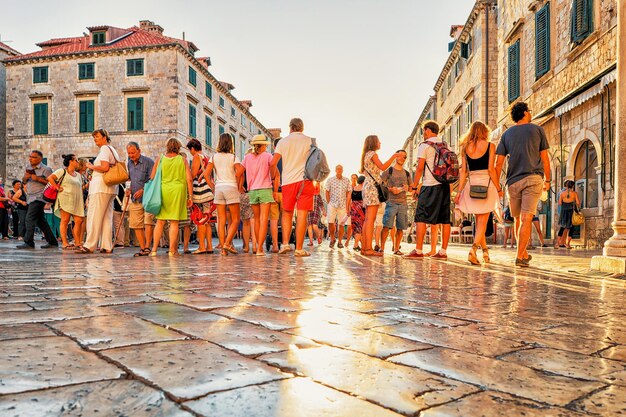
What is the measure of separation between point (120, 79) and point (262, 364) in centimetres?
3226

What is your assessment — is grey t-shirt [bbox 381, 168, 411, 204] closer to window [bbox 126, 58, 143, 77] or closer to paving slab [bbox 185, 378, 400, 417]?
paving slab [bbox 185, 378, 400, 417]

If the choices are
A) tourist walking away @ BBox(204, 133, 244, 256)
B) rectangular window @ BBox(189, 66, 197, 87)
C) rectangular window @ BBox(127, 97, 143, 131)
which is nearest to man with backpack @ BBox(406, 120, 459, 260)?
tourist walking away @ BBox(204, 133, 244, 256)

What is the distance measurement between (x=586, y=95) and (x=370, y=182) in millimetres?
6759

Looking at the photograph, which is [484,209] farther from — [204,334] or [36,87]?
[36,87]

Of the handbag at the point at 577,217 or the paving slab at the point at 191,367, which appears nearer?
the paving slab at the point at 191,367

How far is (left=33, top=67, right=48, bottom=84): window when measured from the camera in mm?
32031

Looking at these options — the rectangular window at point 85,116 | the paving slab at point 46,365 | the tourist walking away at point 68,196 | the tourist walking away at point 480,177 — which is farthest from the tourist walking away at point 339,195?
the rectangular window at point 85,116

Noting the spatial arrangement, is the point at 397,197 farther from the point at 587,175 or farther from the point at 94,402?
the point at 94,402

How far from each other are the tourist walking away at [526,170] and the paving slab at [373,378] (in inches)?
202

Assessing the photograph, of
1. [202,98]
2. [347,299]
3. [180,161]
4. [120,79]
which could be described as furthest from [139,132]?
[347,299]

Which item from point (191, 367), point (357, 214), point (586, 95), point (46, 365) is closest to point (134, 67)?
point (357, 214)

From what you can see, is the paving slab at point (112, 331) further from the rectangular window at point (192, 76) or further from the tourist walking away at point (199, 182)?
the rectangular window at point (192, 76)

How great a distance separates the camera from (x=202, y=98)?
113 ft

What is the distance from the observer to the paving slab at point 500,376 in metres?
1.51
